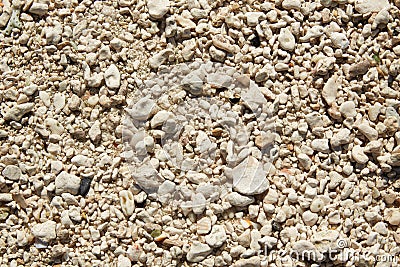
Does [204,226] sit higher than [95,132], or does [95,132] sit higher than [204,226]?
[95,132]

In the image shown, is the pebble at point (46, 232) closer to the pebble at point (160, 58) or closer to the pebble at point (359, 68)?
the pebble at point (160, 58)

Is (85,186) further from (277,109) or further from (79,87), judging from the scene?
(277,109)

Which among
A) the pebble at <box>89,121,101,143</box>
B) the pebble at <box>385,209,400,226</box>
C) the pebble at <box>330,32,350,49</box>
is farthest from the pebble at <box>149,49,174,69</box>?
the pebble at <box>385,209,400,226</box>

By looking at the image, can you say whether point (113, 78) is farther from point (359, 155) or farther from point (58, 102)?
point (359, 155)

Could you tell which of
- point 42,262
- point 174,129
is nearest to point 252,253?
point 174,129

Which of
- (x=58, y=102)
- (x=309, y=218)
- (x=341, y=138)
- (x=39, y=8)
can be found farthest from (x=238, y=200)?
(x=39, y=8)

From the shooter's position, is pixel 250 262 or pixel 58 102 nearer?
pixel 250 262
